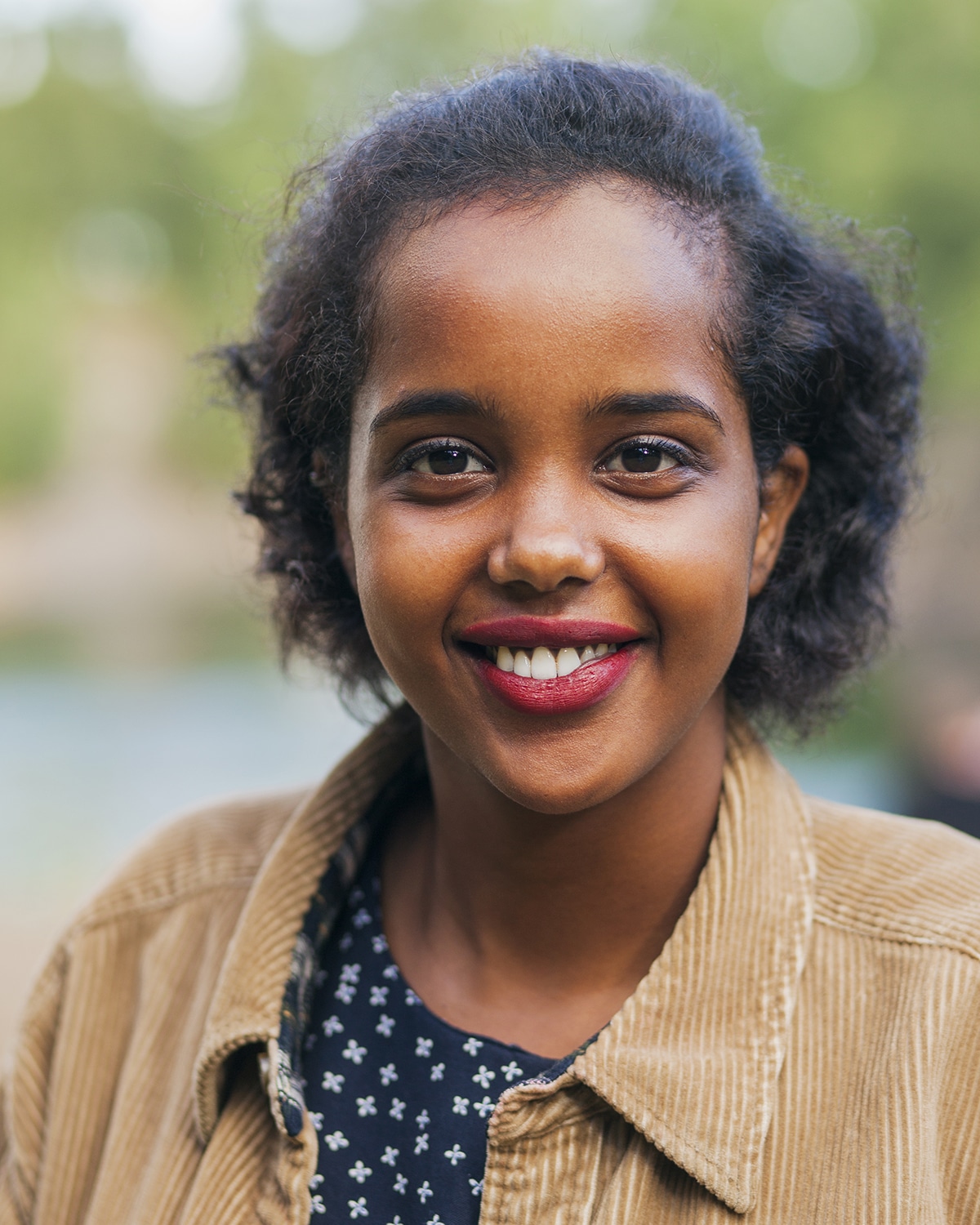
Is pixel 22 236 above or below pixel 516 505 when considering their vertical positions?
above

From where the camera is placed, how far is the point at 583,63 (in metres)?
1.58

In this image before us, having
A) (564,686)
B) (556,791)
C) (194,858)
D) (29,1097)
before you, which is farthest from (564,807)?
(29,1097)

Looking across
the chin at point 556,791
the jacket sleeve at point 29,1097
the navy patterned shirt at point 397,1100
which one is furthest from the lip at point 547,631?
the jacket sleeve at point 29,1097

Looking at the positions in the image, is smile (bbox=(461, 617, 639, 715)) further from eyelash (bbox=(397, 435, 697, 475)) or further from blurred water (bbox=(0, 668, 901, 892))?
blurred water (bbox=(0, 668, 901, 892))

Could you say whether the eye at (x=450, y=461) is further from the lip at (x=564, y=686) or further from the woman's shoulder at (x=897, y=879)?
the woman's shoulder at (x=897, y=879)

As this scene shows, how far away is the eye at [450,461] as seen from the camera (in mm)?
1418

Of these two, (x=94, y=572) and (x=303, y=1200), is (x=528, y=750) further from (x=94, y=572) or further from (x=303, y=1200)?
(x=94, y=572)

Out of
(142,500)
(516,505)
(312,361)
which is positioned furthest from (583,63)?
(142,500)

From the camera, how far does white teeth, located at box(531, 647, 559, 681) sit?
1.38 metres

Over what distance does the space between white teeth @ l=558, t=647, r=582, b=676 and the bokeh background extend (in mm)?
4100

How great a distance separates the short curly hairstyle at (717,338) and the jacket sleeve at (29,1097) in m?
0.63

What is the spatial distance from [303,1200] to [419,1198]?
0.45 ft

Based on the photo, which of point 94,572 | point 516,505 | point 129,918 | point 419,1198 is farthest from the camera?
point 94,572

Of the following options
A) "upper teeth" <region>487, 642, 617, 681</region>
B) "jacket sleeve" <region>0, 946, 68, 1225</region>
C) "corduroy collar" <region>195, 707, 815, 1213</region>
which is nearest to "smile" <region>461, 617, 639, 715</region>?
"upper teeth" <region>487, 642, 617, 681</region>
